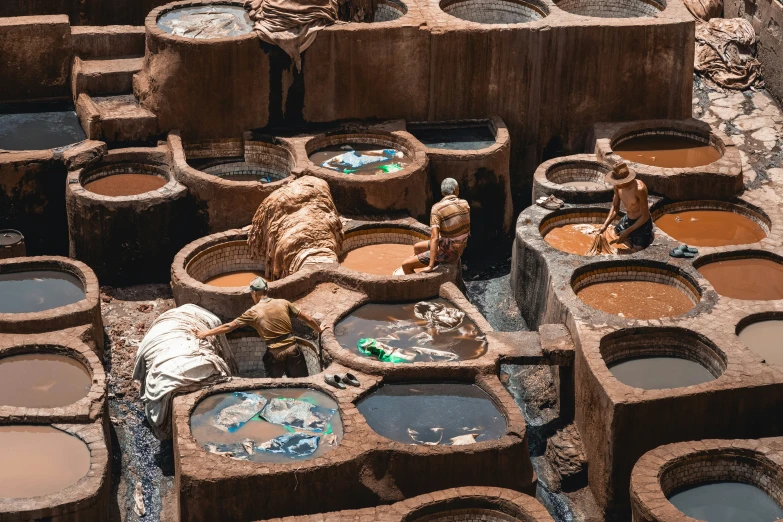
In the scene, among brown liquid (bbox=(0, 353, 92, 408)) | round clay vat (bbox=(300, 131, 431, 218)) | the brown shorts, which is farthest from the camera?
round clay vat (bbox=(300, 131, 431, 218))

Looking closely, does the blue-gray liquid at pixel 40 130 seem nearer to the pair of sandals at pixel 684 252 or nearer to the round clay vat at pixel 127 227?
the round clay vat at pixel 127 227

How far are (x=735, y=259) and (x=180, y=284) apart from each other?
7396mm

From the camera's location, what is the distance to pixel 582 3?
25.1 m

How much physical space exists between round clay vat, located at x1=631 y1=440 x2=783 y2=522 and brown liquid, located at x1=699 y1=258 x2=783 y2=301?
3318 millimetres

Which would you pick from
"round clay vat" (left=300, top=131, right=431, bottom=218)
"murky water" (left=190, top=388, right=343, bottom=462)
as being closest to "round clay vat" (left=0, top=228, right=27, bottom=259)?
"round clay vat" (left=300, top=131, right=431, bottom=218)

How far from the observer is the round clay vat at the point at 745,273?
19438mm

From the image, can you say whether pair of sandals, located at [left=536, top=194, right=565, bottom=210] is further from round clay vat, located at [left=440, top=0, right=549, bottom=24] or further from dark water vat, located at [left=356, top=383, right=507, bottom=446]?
dark water vat, located at [left=356, top=383, right=507, bottom=446]

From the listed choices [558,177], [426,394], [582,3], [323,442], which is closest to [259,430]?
[323,442]

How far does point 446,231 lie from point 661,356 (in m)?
3.09

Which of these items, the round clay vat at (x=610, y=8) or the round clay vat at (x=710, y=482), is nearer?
the round clay vat at (x=710, y=482)

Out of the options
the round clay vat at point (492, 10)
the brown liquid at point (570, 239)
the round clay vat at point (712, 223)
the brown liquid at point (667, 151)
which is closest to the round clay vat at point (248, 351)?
the brown liquid at point (570, 239)

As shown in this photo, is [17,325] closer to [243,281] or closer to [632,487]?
[243,281]

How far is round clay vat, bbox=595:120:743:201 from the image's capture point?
21.6m

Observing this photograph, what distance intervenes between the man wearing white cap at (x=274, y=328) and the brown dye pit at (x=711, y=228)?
599 centimetres
